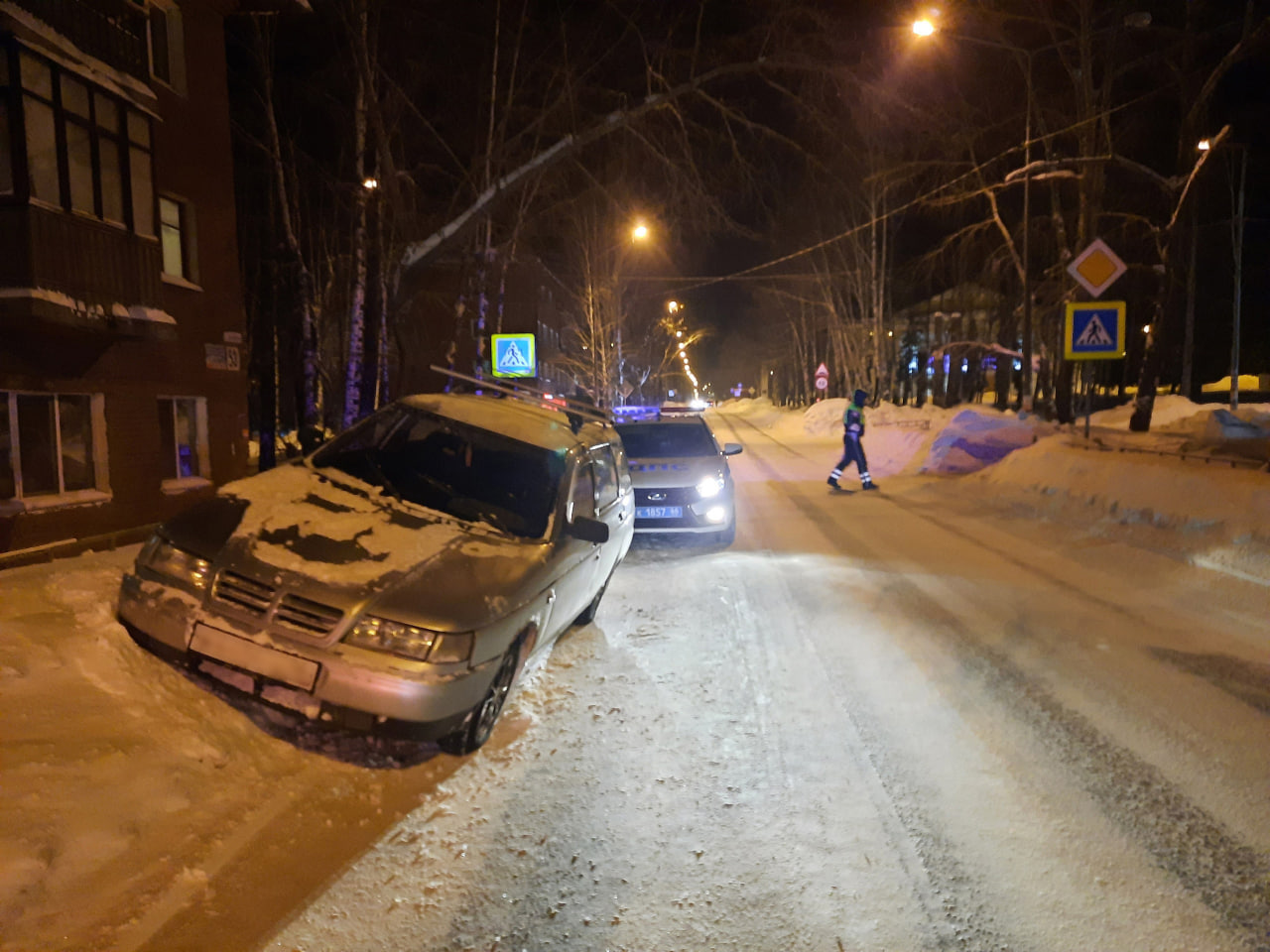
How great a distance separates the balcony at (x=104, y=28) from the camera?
967 centimetres

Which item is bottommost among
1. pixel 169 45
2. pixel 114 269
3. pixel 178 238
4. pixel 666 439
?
pixel 666 439

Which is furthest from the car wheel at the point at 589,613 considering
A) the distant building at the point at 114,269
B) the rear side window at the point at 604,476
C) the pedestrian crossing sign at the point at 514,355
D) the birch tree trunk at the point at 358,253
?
the pedestrian crossing sign at the point at 514,355

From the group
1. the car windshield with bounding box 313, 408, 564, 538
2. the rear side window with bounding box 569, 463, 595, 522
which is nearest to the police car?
the rear side window with bounding box 569, 463, 595, 522

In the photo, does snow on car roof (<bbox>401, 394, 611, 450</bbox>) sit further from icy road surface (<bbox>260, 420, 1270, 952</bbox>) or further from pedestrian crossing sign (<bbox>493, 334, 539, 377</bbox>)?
pedestrian crossing sign (<bbox>493, 334, 539, 377</bbox>)

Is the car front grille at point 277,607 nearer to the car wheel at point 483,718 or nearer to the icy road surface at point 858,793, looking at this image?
the car wheel at point 483,718

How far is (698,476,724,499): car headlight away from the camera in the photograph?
30.5 feet

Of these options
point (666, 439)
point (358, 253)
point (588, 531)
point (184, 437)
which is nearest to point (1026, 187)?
point (666, 439)

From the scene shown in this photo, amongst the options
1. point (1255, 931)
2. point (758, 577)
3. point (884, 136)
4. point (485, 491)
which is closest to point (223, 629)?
point (485, 491)

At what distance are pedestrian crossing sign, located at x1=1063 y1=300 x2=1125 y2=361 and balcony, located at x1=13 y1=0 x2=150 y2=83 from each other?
14.3m

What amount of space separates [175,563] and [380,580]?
1.17 metres

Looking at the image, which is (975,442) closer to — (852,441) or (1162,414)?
(852,441)

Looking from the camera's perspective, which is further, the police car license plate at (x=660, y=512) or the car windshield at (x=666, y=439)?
the car windshield at (x=666, y=439)

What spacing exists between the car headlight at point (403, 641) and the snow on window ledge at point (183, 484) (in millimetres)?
10650

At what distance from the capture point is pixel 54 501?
10359 millimetres
